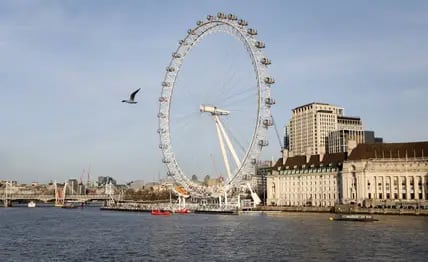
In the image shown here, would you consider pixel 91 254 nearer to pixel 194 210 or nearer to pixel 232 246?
pixel 232 246

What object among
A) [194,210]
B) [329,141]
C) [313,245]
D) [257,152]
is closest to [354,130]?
[329,141]

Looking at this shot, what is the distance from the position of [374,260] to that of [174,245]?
50.4 ft

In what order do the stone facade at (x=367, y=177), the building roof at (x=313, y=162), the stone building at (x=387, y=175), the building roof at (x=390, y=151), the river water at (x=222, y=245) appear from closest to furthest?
1. the river water at (x=222, y=245)
2. the stone building at (x=387, y=175)
3. the stone facade at (x=367, y=177)
4. the building roof at (x=390, y=151)
5. the building roof at (x=313, y=162)

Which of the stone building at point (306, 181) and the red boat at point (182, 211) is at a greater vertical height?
the stone building at point (306, 181)

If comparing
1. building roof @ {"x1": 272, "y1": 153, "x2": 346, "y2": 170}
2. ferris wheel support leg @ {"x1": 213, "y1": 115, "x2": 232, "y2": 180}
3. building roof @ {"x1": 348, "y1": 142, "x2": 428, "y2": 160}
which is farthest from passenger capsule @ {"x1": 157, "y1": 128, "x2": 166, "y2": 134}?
building roof @ {"x1": 272, "y1": 153, "x2": 346, "y2": 170}

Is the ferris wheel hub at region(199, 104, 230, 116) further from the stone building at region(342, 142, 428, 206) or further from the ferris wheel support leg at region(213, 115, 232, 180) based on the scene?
the stone building at region(342, 142, 428, 206)

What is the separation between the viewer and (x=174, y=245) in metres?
43.1

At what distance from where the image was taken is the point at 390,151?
4082 inches

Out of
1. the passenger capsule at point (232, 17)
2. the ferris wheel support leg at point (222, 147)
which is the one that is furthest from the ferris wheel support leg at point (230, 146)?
the passenger capsule at point (232, 17)

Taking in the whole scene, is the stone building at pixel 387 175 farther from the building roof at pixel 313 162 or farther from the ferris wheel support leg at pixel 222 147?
the ferris wheel support leg at pixel 222 147

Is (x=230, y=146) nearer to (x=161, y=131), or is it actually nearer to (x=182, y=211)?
(x=161, y=131)

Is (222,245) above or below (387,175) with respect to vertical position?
below

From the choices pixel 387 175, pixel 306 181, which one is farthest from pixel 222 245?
pixel 306 181

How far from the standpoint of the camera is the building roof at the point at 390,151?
331ft
